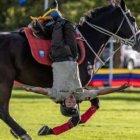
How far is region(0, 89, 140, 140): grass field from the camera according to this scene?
14109mm

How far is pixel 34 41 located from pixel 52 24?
0.47 metres

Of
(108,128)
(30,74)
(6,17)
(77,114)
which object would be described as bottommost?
(6,17)

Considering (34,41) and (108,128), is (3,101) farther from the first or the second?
(108,128)

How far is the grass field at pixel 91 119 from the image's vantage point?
46.3 ft

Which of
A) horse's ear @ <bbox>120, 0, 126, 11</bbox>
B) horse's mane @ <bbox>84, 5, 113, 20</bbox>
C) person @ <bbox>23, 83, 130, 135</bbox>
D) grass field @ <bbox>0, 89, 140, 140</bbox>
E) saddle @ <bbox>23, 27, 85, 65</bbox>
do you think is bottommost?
grass field @ <bbox>0, 89, 140, 140</bbox>

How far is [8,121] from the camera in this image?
39.1 ft

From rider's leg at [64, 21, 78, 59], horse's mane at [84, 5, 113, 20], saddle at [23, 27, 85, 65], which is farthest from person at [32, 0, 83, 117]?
horse's mane at [84, 5, 113, 20]

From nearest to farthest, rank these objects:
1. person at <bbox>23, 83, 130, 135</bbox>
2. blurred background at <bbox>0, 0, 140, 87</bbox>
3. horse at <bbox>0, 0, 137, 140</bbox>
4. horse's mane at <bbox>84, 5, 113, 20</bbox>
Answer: horse at <bbox>0, 0, 137, 140</bbox> → person at <bbox>23, 83, 130, 135</bbox> → horse's mane at <bbox>84, 5, 113, 20</bbox> → blurred background at <bbox>0, 0, 140, 87</bbox>

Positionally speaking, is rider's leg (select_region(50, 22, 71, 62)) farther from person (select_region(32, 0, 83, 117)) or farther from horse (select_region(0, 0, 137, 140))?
horse (select_region(0, 0, 137, 140))

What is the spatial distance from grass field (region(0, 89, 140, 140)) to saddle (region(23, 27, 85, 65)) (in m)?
1.95

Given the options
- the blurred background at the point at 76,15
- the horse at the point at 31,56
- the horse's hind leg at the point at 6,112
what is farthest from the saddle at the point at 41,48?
the blurred background at the point at 76,15

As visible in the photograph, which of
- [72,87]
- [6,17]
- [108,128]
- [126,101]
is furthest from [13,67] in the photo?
[6,17]

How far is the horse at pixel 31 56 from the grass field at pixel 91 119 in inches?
67.9

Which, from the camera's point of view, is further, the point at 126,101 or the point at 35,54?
the point at 126,101
